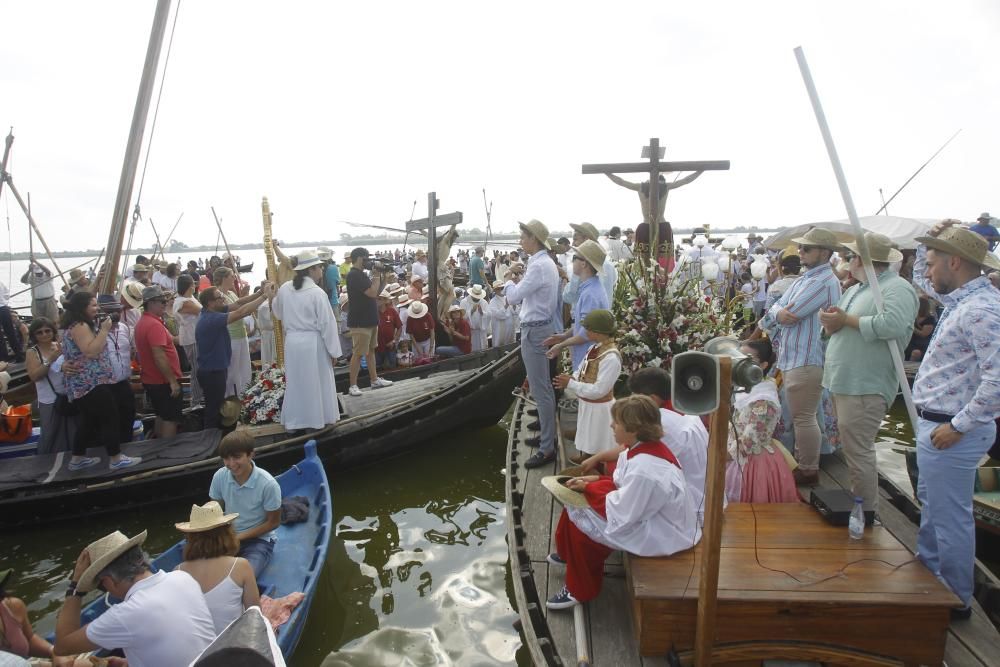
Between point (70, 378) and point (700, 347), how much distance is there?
6179 mm

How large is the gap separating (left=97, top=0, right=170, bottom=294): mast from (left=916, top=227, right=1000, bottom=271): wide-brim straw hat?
7.50 meters

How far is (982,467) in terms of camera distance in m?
5.23

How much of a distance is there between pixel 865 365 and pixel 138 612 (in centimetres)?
442

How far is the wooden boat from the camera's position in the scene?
370 cm

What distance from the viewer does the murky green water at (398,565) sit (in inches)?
170

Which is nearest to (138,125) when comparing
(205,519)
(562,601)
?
(205,519)

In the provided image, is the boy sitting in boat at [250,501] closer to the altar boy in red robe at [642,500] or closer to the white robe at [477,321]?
the altar boy in red robe at [642,500]

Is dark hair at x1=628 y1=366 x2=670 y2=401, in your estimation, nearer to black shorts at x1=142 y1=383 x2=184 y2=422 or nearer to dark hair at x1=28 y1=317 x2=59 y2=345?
black shorts at x1=142 y1=383 x2=184 y2=422

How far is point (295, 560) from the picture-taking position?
4383 mm

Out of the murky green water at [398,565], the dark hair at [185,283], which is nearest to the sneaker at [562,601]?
the murky green water at [398,565]

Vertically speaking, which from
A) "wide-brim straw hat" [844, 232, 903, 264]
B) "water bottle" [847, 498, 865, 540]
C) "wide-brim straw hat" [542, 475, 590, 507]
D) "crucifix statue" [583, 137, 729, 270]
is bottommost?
"water bottle" [847, 498, 865, 540]

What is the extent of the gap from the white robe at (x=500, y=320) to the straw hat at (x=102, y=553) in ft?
30.2

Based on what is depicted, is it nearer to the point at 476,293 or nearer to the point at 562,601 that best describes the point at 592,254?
the point at 562,601

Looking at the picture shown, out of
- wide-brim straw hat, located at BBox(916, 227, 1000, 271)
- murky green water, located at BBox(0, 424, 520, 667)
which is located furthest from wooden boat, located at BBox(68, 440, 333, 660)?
wide-brim straw hat, located at BBox(916, 227, 1000, 271)
